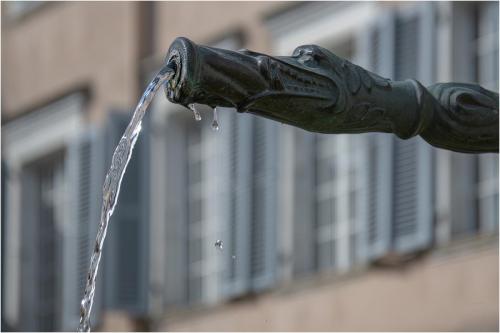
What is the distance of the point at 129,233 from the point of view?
19.6 m

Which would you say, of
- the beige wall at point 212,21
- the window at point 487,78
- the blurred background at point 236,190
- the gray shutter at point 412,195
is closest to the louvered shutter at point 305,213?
the blurred background at point 236,190

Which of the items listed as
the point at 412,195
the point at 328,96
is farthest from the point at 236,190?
the point at 328,96

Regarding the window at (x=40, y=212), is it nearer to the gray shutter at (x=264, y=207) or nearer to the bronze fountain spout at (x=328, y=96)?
the gray shutter at (x=264, y=207)

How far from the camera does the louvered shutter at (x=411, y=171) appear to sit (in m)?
16.1

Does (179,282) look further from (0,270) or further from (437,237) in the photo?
(437,237)

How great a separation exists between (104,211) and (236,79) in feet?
3.44

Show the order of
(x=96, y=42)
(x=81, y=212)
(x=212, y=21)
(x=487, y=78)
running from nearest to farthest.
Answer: (x=487, y=78) → (x=212, y=21) → (x=81, y=212) → (x=96, y=42)

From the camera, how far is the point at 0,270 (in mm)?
19422

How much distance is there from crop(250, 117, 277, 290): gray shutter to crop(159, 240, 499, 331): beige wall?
0.18 metres

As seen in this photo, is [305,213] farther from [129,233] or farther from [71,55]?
[71,55]

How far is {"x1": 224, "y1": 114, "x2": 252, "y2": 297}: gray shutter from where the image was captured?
17984mm

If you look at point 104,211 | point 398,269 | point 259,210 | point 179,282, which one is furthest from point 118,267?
point 104,211

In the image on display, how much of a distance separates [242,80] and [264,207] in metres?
11.9

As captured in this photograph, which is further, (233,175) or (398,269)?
(233,175)
